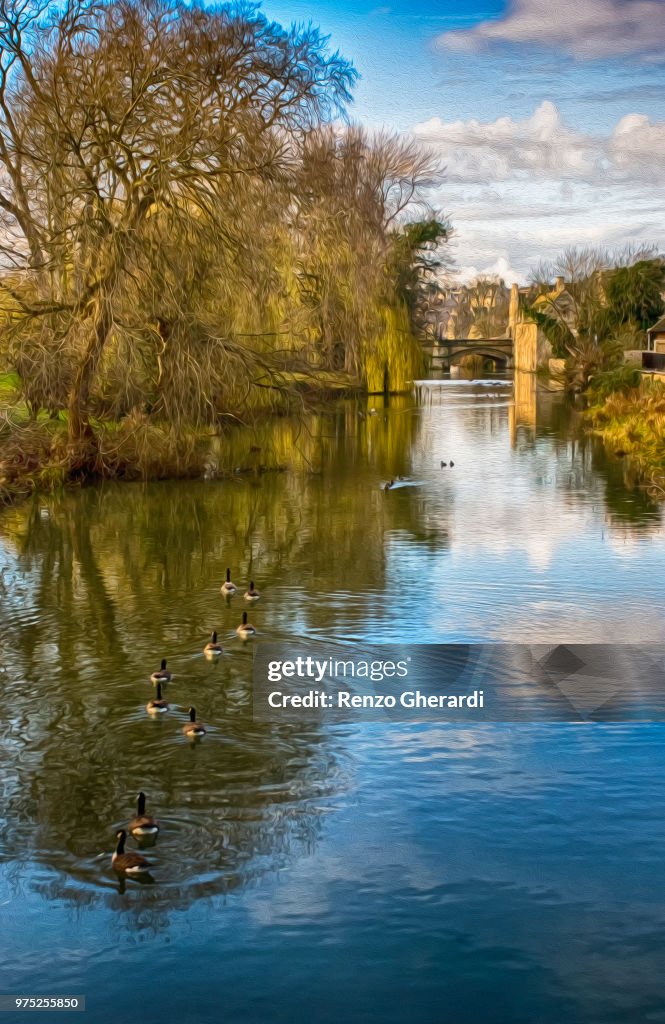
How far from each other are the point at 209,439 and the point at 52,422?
6.84 m

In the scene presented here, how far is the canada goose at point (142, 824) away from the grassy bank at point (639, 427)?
20462 mm

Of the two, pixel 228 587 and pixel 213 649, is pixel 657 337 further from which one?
pixel 213 649

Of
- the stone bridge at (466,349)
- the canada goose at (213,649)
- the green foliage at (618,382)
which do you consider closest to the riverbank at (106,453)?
the canada goose at (213,649)

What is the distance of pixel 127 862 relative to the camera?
922 centimetres

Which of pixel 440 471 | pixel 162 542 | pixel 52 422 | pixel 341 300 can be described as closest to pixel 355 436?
pixel 341 300

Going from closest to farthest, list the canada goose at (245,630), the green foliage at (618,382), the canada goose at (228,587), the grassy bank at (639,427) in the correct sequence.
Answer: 1. the canada goose at (245,630)
2. the canada goose at (228,587)
3. the grassy bank at (639,427)
4. the green foliage at (618,382)

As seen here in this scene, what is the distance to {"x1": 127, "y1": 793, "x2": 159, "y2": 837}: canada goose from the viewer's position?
384 inches

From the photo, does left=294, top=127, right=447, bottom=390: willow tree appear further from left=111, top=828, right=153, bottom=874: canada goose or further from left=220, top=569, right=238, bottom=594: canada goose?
left=111, top=828, right=153, bottom=874: canada goose

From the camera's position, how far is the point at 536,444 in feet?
133

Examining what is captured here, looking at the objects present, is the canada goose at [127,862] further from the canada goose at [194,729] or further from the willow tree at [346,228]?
the willow tree at [346,228]

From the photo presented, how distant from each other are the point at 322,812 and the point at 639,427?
32162 mm

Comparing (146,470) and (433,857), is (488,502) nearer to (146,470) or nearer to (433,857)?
(146,470)

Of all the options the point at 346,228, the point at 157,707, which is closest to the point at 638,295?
the point at 346,228

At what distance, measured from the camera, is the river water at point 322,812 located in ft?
26.3
